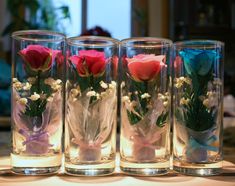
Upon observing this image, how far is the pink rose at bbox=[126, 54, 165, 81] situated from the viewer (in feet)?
2.23

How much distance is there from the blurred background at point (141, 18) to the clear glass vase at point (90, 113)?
7.41ft

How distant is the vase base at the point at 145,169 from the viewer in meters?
0.69

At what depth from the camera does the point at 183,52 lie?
0.72 m

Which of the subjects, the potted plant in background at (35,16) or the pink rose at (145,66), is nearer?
the pink rose at (145,66)

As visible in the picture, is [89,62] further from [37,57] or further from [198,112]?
[198,112]

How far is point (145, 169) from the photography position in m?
0.69

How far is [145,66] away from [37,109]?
0.62 feet

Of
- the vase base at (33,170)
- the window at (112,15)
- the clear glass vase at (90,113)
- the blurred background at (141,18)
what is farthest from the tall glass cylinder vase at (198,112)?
the window at (112,15)

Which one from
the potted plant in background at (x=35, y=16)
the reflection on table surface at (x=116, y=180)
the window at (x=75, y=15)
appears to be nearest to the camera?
the reflection on table surface at (x=116, y=180)

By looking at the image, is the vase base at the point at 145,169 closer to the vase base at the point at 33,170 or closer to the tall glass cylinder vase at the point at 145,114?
the tall glass cylinder vase at the point at 145,114

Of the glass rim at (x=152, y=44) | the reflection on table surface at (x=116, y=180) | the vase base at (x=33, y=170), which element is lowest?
the reflection on table surface at (x=116, y=180)

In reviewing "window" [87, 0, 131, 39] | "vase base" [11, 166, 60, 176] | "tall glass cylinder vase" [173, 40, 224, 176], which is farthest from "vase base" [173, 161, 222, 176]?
"window" [87, 0, 131, 39]

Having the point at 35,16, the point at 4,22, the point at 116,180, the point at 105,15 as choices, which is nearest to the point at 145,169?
the point at 116,180

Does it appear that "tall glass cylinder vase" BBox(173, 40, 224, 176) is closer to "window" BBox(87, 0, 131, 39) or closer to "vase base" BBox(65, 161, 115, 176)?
"vase base" BBox(65, 161, 115, 176)
